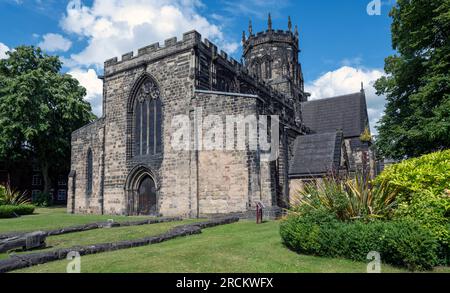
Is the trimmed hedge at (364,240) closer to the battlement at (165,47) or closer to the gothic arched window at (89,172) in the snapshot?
the battlement at (165,47)

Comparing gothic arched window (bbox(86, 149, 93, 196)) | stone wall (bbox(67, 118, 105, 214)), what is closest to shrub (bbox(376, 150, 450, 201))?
stone wall (bbox(67, 118, 105, 214))

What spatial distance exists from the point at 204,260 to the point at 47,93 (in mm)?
31135

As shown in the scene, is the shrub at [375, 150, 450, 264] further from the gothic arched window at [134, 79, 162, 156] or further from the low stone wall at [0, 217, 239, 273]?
the gothic arched window at [134, 79, 162, 156]

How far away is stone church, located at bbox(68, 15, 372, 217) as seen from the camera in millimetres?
18062

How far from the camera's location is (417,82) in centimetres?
1869

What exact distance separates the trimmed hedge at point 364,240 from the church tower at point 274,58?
31.7m

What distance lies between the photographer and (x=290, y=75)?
131 feet

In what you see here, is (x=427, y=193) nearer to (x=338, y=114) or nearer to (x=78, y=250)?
(x=78, y=250)

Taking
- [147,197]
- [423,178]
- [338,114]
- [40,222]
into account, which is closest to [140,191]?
[147,197]

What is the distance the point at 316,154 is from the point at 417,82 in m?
7.50

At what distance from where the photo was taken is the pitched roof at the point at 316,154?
21.9 meters

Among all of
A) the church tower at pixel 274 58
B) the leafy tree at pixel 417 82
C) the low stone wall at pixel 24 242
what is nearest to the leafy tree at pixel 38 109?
the church tower at pixel 274 58
